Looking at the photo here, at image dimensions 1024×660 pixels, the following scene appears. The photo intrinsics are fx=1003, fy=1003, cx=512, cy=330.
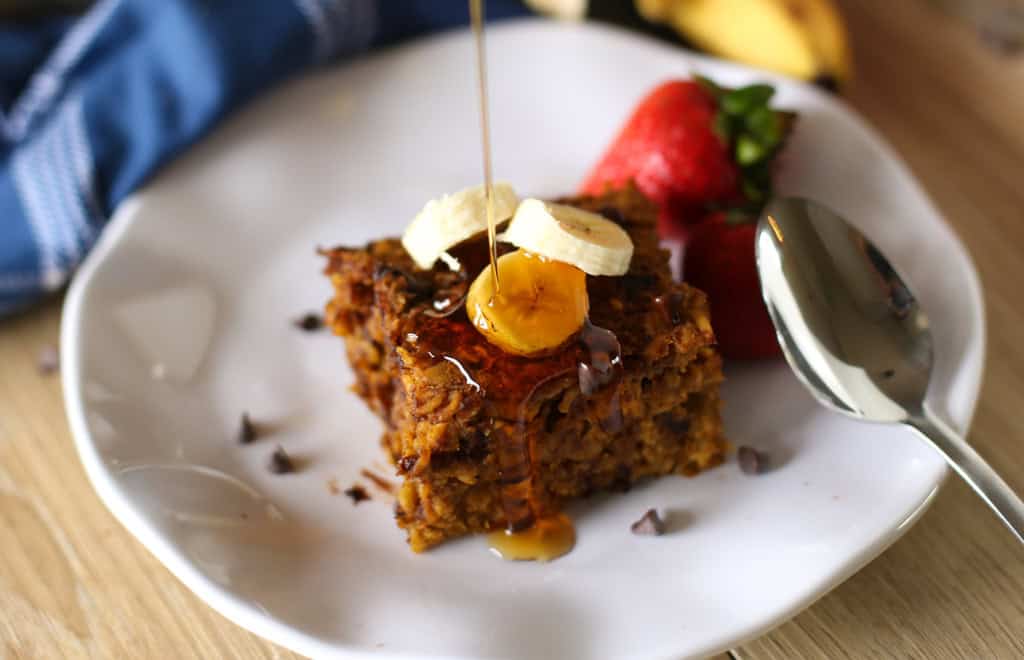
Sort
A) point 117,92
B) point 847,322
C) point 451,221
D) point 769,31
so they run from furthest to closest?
point 769,31
point 117,92
point 847,322
point 451,221

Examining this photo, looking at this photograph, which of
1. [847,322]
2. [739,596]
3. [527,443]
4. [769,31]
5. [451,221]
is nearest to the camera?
[739,596]

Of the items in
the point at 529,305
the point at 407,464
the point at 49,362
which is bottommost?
the point at 49,362

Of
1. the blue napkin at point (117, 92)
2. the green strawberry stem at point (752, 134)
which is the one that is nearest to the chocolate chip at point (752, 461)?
the green strawberry stem at point (752, 134)

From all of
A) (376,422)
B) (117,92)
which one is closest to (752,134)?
(376,422)

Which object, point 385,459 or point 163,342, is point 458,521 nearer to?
point 385,459

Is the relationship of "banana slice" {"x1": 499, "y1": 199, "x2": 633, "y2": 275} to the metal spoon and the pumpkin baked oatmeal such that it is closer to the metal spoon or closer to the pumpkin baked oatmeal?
the pumpkin baked oatmeal

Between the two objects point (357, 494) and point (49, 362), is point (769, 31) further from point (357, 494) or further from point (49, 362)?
point (49, 362)
